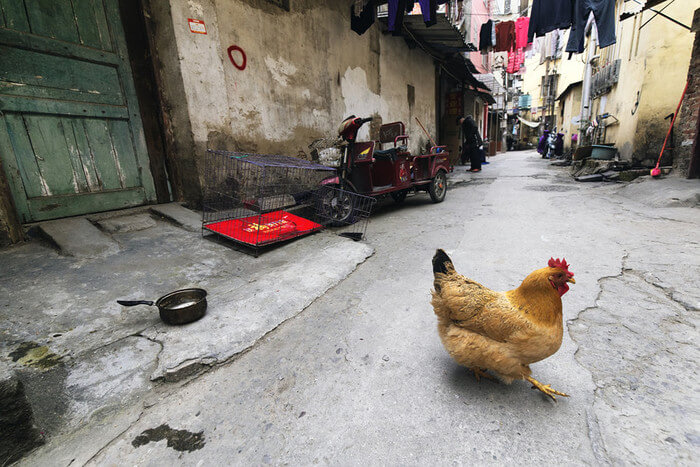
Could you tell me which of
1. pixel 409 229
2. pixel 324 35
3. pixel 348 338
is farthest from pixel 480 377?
pixel 324 35

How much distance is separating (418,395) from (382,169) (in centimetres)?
522

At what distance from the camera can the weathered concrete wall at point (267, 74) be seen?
4.57m

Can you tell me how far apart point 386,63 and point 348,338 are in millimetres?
10060

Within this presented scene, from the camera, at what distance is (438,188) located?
7578 millimetres

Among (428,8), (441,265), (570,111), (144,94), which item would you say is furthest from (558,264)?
(570,111)

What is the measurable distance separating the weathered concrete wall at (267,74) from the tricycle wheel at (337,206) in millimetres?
1683

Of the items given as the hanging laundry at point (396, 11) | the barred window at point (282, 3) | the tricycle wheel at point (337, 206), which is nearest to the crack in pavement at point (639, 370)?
the tricycle wheel at point (337, 206)

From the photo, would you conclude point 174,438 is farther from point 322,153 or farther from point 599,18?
point 599,18

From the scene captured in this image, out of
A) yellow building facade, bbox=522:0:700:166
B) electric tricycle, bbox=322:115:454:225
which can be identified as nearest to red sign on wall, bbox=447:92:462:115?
yellow building facade, bbox=522:0:700:166

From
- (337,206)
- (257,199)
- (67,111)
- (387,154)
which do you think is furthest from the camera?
(387,154)

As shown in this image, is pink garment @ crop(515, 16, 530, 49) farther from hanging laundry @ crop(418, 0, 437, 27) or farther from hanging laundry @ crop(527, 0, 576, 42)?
hanging laundry @ crop(418, 0, 437, 27)

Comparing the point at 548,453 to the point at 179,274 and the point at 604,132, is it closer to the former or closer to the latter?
the point at 179,274

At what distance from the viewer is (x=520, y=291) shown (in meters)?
1.71

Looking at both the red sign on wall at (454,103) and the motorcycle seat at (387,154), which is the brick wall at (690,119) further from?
the red sign on wall at (454,103)
